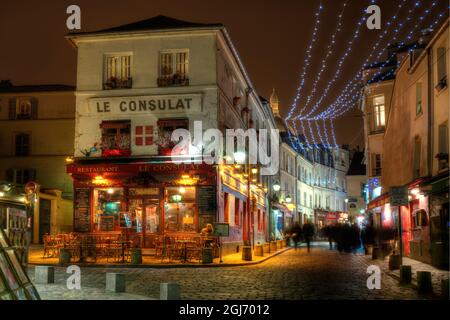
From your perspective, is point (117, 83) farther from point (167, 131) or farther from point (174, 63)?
point (167, 131)

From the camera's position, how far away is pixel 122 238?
23234mm

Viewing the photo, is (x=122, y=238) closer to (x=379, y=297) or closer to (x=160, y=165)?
(x=160, y=165)

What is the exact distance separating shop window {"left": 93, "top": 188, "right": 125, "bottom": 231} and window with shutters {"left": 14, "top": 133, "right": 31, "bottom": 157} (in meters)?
16.3

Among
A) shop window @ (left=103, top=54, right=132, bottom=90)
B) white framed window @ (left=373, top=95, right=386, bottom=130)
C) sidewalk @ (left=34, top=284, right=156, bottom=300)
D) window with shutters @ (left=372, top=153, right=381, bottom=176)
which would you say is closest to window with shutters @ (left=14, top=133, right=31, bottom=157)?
shop window @ (left=103, top=54, right=132, bottom=90)

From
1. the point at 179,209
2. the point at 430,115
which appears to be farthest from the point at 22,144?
the point at 430,115

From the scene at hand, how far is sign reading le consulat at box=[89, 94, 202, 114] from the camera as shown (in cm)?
2564

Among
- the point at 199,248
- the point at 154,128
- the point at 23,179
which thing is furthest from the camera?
the point at 23,179

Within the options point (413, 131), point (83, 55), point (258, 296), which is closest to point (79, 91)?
point (83, 55)

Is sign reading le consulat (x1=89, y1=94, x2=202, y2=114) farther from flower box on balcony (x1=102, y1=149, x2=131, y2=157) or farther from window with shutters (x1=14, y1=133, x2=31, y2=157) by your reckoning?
window with shutters (x1=14, y1=133, x2=31, y2=157)

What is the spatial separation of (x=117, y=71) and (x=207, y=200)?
24.0 feet

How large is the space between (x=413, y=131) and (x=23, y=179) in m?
27.5

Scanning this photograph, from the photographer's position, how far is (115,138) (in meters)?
26.2

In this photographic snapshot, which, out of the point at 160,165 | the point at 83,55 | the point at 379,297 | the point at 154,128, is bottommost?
the point at 379,297

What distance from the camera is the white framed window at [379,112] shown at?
3764 centimetres
